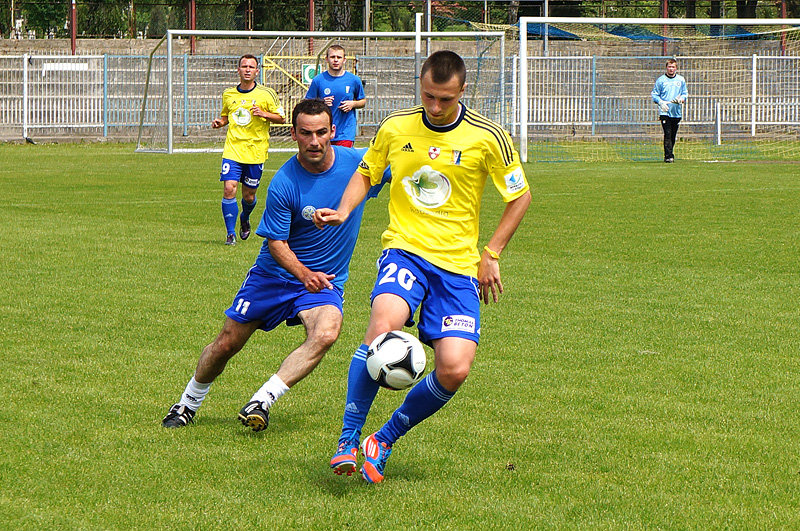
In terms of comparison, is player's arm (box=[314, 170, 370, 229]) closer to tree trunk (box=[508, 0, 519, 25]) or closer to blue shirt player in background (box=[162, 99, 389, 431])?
blue shirt player in background (box=[162, 99, 389, 431])

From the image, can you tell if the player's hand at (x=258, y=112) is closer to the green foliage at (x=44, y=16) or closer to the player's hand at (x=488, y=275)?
the player's hand at (x=488, y=275)

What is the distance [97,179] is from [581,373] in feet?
52.3

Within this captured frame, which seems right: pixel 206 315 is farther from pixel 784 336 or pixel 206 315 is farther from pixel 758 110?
pixel 758 110

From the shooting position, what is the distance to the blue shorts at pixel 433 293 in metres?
4.69

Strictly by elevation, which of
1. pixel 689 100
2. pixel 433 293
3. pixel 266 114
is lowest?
pixel 433 293

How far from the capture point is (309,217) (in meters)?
Result: 5.52

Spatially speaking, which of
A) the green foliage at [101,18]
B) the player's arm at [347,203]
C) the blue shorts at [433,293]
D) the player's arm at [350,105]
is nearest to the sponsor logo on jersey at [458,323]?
the blue shorts at [433,293]

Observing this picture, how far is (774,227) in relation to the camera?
13625 millimetres

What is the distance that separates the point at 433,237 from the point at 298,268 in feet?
2.57

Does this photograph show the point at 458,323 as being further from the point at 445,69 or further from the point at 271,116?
the point at 271,116

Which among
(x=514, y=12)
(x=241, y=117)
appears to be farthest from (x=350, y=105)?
(x=514, y=12)

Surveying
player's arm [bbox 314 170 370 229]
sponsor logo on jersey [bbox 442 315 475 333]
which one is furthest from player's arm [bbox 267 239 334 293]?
sponsor logo on jersey [bbox 442 315 475 333]

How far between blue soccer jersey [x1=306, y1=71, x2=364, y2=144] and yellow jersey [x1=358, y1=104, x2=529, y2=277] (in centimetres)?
985

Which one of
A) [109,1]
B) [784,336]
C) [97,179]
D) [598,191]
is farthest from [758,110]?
[784,336]
